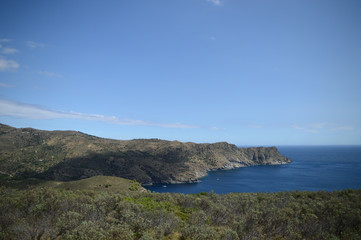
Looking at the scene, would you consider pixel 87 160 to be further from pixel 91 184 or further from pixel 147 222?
pixel 147 222

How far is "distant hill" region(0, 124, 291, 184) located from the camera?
108 metres

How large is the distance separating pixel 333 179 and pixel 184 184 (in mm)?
89896

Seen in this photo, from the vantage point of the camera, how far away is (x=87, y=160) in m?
132

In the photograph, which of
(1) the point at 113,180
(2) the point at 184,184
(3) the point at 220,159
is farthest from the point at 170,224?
(3) the point at 220,159

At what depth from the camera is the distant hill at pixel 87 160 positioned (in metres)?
108

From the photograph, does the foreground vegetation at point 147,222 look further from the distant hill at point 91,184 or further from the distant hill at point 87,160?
the distant hill at point 87,160

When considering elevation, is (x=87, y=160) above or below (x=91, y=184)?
above

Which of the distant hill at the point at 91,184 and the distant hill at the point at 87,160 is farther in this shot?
the distant hill at the point at 87,160

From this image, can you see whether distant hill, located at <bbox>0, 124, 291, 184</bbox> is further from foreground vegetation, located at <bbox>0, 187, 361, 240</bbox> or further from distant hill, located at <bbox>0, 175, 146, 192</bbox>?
foreground vegetation, located at <bbox>0, 187, 361, 240</bbox>

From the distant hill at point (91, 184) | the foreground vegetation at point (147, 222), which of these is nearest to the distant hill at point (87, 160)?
the distant hill at point (91, 184)

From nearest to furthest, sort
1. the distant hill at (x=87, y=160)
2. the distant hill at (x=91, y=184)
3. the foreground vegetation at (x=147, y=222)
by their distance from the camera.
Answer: the foreground vegetation at (x=147, y=222)
the distant hill at (x=91, y=184)
the distant hill at (x=87, y=160)

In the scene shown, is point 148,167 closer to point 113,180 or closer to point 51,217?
point 113,180

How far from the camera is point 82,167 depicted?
401 ft

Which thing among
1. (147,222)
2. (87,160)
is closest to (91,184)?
(87,160)
